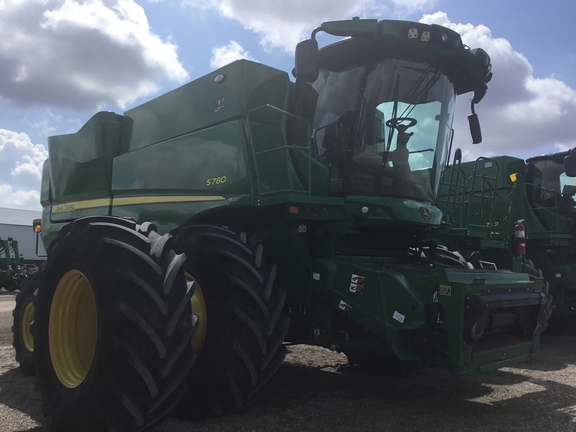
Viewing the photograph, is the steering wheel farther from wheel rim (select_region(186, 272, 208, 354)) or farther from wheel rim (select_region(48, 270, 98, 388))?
wheel rim (select_region(48, 270, 98, 388))

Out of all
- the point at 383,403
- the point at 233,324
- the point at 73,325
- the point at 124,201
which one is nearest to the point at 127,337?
the point at 233,324

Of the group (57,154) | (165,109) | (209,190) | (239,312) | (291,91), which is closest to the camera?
(239,312)

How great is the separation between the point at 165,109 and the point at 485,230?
3.70 m

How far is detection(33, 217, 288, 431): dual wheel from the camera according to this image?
309 cm

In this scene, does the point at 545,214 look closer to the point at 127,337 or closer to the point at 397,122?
the point at 397,122

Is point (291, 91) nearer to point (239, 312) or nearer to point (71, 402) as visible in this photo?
point (239, 312)

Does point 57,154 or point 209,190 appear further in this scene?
point 57,154

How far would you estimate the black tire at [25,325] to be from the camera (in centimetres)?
536

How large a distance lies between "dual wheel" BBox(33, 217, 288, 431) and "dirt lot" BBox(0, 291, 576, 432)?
1.07ft

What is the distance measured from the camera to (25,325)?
562 centimetres

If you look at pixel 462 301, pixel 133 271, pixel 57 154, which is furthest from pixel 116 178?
pixel 462 301

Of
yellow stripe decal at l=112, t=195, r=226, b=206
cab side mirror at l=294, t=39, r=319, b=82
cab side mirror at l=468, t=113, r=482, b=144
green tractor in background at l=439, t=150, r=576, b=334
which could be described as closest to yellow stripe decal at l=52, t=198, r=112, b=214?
yellow stripe decal at l=112, t=195, r=226, b=206

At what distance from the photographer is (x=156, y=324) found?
3.11 metres

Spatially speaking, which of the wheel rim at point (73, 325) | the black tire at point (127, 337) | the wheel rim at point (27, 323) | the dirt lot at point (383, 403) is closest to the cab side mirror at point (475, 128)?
the dirt lot at point (383, 403)
